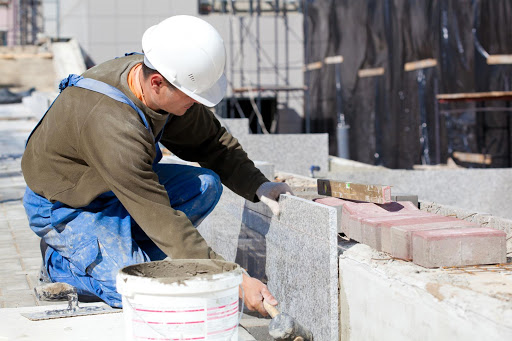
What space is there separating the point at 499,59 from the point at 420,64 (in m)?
1.85

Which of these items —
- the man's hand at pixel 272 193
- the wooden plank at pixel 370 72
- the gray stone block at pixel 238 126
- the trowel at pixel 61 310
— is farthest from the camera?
the wooden plank at pixel 370 72

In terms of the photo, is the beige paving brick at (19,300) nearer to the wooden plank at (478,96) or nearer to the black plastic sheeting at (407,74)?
the wooden plank at (478,96)

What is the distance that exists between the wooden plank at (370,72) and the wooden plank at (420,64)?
1.06 meters

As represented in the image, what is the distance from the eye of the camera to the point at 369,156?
48.8ft

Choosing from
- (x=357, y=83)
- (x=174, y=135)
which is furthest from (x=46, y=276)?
(x=357, y=83)

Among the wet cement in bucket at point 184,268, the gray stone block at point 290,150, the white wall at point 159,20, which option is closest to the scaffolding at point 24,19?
the white wall at point 159,20

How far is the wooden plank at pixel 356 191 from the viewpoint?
3.55 metres

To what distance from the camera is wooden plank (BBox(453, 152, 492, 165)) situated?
11500 millimetres

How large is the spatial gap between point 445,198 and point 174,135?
4.91 m

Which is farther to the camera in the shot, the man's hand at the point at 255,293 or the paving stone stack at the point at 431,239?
the paving stone stack at the point at 431,239

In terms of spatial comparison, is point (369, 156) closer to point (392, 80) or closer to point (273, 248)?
point (392, 80)

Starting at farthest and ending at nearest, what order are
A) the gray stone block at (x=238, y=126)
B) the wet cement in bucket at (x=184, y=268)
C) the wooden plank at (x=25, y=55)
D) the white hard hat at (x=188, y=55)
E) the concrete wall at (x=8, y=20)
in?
1. the concrete wall at (x=8, y=20)
2. the wooden plank at (x=25, y=55)
3. the gray stone block at (x=238, y=126)
4. the white hard hat at (x=188, y=55)
5. the wet cement in bucket at (x=184, y=268)

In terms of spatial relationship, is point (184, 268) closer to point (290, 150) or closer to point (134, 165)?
point (134, 165)

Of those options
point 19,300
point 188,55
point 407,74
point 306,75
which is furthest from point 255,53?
point 188,55
